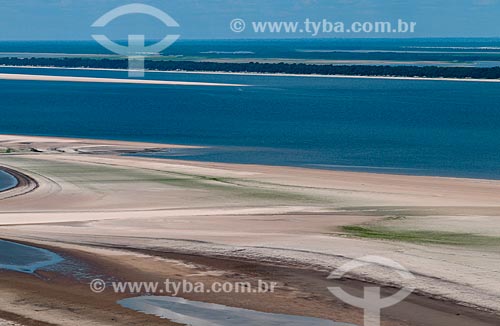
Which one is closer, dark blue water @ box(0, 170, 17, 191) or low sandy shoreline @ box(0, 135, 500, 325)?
low sandy shoreline @ box(0, 135, 500, 325)

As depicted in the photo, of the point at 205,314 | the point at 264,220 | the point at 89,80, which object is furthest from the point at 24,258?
the point at 89,80

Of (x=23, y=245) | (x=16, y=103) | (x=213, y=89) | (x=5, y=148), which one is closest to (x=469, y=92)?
(x=213, y=89)

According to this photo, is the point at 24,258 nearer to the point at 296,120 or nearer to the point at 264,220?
the point at 264,220

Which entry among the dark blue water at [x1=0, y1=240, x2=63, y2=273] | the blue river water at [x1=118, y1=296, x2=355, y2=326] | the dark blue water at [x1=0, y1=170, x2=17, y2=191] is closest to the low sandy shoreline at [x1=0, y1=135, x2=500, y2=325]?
the blue river water at [x1=118, y1=296, x2=355, y2=326]

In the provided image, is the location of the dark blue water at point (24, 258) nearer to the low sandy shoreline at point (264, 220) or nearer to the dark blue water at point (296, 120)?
the low sandy shoreline at point (264, 220)

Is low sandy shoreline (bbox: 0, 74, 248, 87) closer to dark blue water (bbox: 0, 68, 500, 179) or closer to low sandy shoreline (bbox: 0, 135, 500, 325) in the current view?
dark blue water (bbox: 0, 68, 500, 179)

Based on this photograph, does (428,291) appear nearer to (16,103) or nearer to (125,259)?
(125,259)
